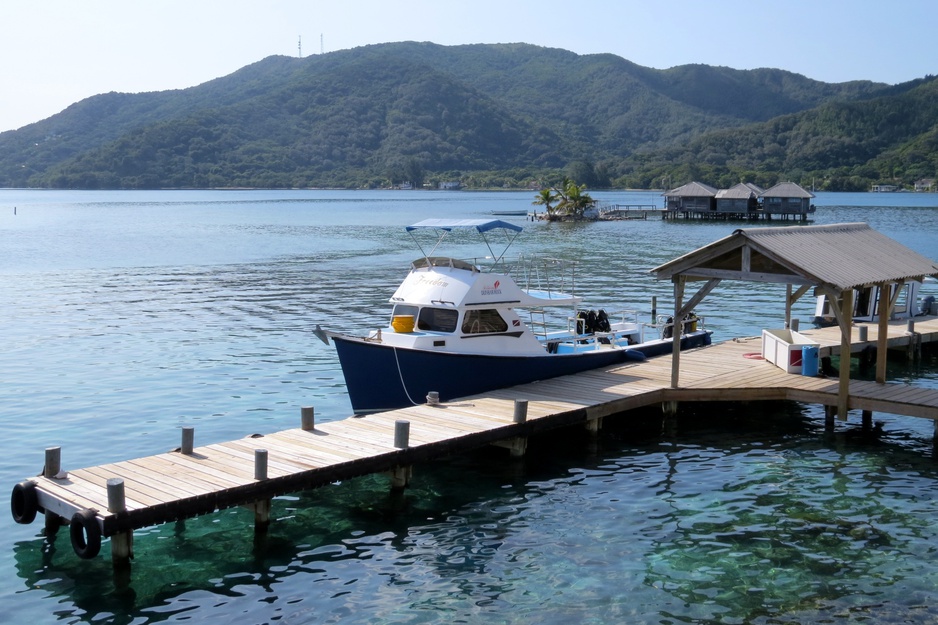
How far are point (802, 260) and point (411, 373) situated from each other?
27.3 feet

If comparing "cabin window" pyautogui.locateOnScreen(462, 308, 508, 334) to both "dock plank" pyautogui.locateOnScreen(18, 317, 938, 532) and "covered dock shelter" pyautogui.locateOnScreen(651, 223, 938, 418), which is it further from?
"covered dock shelter" pyautogui.locateOnScreen(651, 223, 938, 418)

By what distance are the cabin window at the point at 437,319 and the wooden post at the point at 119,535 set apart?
898 centimetres

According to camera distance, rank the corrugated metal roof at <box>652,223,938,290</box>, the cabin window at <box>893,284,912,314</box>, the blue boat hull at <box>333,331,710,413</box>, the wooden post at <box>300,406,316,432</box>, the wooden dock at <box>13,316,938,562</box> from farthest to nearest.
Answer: the cabin window at <box>893,284,912,314</box>
the blue boat hull at <box>333,331,710,413</box>
the corrugated metal roof at <box>652,223,938,290</box>
the wooden post at <box>300,406,316,432</box>
the wooden dock at <box>13,316,938,562</box>

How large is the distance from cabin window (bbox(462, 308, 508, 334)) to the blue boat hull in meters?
0.83

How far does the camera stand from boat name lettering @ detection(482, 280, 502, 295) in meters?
20.4

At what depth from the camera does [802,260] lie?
18875mm

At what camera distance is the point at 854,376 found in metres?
26.2

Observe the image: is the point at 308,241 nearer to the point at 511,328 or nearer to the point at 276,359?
the point at 276,359

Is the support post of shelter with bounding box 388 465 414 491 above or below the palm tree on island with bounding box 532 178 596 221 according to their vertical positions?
below

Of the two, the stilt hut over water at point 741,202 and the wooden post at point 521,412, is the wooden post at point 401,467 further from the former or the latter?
the stilt hut over water at point 741,202

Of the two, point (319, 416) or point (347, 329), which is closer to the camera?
point (319, 416)

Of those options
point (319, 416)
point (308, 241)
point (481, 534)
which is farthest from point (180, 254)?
point (481, 534)

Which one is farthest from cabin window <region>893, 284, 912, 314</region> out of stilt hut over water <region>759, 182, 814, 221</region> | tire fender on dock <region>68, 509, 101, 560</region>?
stilt hut over water <region>759, 182, 814, 221</region>

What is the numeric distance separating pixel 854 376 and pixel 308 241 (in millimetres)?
62107
